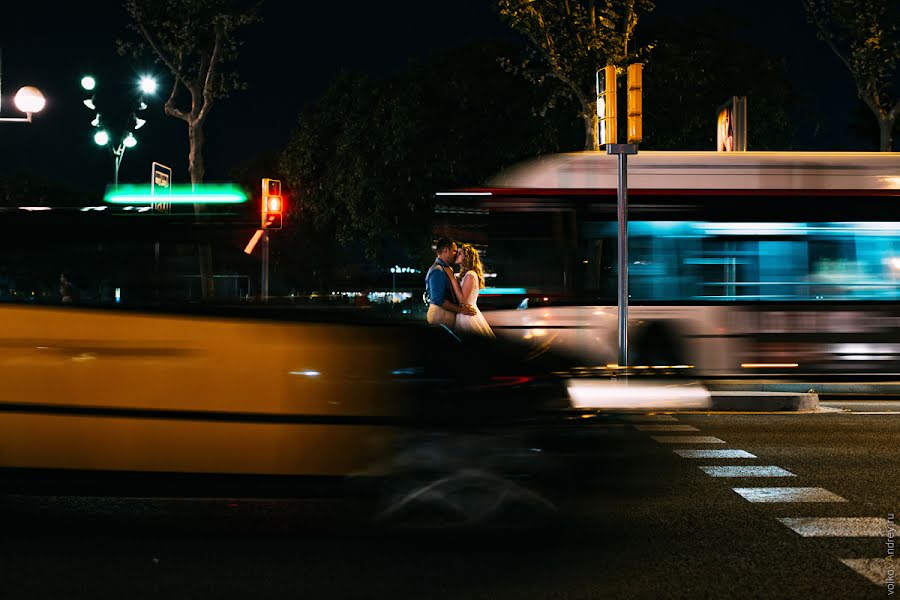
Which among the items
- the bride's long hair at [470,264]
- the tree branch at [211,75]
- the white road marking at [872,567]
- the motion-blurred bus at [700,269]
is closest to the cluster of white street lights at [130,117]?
the tree branch at [211,75]

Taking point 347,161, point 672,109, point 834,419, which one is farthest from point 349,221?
point 834,419

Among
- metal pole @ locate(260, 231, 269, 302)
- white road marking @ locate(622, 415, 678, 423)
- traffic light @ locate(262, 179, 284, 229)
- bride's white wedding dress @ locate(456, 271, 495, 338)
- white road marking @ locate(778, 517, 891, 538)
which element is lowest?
white road marking @ locate(622, 415, 678, 423)

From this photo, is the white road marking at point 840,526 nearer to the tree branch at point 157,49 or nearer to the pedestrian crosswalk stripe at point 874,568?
the pedestrian crosswalk stripe at point 874,568

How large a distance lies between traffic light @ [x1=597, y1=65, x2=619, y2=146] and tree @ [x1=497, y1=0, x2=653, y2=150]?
→ 40.5 ft

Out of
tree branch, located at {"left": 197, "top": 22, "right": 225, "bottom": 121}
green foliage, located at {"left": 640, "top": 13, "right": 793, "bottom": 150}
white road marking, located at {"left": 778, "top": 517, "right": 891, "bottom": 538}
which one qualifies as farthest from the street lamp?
green foliage, located at {"left": 640, "top": 13, "right": 793, "bottom": 150}

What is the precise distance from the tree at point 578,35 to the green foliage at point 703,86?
20.7 ft

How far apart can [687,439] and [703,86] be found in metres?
27.1

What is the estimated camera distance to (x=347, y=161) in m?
41.0

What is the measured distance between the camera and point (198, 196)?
22.9 feet

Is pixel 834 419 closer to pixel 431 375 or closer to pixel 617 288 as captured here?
pixel 617 288

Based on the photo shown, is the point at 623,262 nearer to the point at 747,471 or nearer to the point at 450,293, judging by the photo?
the point at 450,293

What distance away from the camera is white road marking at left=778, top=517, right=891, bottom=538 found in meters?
6.89

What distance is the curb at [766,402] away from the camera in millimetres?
14438

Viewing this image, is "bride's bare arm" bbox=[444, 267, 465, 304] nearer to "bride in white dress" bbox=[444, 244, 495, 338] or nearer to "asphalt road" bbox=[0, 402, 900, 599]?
"bride in white dress" bbox=[444, 244, 495, 338]
